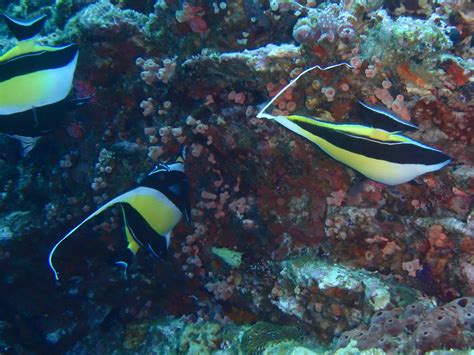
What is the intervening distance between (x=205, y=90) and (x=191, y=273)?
159cm

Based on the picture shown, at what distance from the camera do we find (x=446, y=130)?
2303 millimetres

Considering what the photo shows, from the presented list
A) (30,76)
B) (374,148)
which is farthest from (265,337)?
(30,76)

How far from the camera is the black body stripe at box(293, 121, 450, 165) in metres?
1.79

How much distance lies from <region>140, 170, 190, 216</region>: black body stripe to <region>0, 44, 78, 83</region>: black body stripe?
2.94 ft

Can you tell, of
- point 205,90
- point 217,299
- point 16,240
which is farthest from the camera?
point 16,240

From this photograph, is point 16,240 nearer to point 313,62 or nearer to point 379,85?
point 313,62

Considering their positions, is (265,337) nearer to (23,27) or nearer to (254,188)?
(254,188)

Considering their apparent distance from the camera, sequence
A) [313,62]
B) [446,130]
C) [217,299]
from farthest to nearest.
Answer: [217,299] → [313,62] → [446,130]

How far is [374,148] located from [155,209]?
1.22 meters

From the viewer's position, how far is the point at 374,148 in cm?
182

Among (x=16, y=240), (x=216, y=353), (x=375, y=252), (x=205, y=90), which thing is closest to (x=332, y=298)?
(x=375, y=252)

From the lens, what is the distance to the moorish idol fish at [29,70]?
229cm

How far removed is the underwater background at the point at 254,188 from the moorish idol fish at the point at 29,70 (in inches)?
6.1

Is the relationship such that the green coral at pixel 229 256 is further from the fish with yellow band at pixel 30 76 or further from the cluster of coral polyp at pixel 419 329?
the fish with yellow band at pixel 30 76
